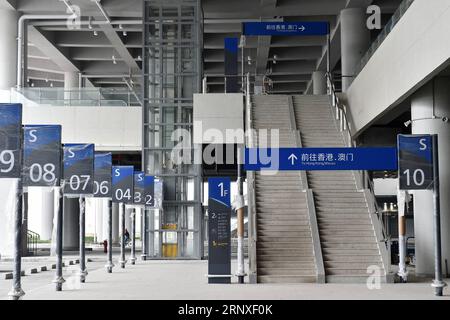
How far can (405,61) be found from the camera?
2091 cm

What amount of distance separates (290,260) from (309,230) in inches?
62.4

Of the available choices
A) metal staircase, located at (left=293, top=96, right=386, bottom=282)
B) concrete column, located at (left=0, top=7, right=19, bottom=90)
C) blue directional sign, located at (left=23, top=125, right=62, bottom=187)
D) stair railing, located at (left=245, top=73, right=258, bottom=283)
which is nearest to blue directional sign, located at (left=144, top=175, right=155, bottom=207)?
stair railing, located at (left=245, top=73, right=258, bottom=283)

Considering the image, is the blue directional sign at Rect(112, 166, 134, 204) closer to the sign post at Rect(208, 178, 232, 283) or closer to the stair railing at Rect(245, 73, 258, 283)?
the stair railing at Rect(245, 73, 258, 283)

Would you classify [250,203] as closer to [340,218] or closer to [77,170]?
[340,218]

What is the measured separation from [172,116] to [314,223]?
41.9 ft

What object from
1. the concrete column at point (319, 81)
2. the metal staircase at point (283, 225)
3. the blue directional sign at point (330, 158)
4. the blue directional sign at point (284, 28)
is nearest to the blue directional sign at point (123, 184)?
the metal staircase at point (283, 225)

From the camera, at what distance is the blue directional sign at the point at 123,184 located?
25422 millimetres

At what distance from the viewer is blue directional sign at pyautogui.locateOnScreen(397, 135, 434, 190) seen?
16.5 m

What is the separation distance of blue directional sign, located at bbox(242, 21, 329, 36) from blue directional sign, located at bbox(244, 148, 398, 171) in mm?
13221

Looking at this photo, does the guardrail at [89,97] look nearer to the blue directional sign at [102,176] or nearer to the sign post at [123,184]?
the sign post at [123,184]

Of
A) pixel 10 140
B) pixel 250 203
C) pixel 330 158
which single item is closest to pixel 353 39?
pixel 250 203

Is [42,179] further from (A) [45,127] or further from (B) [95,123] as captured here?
(B) [95,123]

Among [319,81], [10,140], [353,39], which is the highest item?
[319,81]
